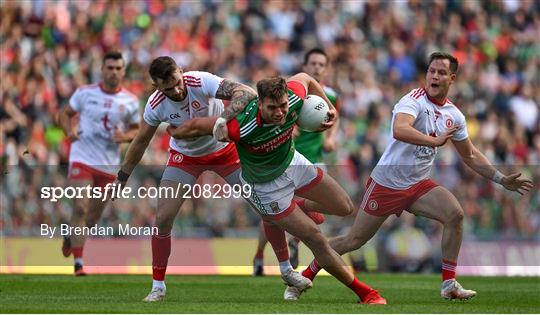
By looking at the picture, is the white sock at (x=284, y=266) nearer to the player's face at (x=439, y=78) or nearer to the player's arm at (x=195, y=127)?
the player's arm at (x=195, y=127)

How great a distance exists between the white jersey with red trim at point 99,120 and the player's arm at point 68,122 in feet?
0.23

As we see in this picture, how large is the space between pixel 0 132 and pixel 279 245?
1050 centimetres

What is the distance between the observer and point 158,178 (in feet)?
56.6

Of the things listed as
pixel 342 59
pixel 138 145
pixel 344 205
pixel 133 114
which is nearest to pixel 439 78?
pixel 344 205

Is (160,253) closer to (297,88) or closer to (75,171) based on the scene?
(297,88)

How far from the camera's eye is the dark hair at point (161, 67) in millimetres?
13094

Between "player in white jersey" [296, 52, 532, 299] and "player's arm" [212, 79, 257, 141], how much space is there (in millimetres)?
1646

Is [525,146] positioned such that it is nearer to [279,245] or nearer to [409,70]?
[409,70]

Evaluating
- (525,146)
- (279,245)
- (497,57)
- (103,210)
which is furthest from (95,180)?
(497,57)

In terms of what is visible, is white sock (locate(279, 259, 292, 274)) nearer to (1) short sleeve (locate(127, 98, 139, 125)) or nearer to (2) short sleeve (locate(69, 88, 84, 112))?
(1) short sleeve (locate(127, 98, 139, 125))

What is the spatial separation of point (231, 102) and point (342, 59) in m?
15.6

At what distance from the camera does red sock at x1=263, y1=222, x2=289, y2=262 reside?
14234 mm

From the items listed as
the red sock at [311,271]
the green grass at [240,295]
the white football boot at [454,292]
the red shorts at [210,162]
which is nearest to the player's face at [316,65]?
the green grass at [240,295]

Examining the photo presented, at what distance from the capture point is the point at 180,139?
13.2 m
